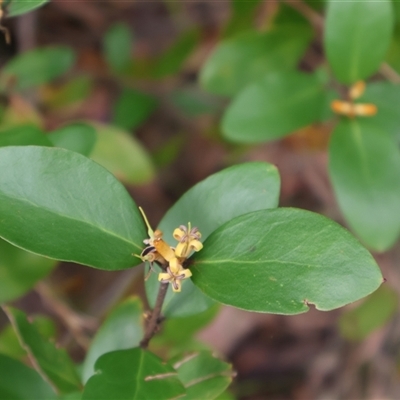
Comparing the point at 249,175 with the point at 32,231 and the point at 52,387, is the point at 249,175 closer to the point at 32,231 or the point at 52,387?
the point at 32,231

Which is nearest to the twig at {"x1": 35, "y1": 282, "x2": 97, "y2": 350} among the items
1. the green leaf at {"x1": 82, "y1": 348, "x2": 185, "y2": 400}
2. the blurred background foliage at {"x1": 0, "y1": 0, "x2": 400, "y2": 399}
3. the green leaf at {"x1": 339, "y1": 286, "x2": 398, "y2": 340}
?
the blurred background foliage at {"x1": 0, "y1": 0, "x2": 400, "y2": 399}

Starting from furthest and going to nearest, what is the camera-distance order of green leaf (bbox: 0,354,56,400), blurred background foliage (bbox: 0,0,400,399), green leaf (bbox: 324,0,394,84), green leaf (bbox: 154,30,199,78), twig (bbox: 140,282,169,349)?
green leaf (bbox: 154,30,199,78) → blurred background foliage (bbox: 0,0,400,399) → green leaf (bbox: 324,0,394,84) → green leaf (bbox: 0,354,56,400) → twig (bbox: 140,282,169,349)

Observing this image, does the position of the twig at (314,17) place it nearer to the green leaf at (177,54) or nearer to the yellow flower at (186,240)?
the green leaf at (177,54)

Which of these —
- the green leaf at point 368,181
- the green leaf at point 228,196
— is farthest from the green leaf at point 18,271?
the green leaf at point 368,181

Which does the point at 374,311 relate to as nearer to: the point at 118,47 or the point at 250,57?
the point at 250,57

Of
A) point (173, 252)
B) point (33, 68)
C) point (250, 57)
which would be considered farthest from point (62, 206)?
point (33, 68)

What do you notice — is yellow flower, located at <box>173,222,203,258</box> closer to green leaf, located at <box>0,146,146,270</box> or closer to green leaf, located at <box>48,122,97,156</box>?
green leaf, located at <box>0,146,146,270</box>
